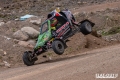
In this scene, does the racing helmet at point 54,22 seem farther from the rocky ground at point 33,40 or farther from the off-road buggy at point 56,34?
the rocky ground at point 33,40

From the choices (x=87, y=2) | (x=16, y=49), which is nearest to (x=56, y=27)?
(x=16, y=49)

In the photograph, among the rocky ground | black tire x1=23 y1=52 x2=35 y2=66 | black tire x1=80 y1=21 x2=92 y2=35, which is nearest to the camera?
black tire x1=23 y1=52 x2=35 y2=66

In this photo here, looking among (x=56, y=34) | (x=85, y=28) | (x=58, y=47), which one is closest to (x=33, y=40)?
(x=85, y=28)

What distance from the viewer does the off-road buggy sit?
12.0m

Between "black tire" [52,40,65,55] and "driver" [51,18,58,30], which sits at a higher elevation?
"driver" [51,18,58,30]

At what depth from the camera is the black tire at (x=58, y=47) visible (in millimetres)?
11575

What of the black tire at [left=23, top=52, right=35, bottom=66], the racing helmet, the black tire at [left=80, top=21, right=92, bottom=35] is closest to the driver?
the racing helmet

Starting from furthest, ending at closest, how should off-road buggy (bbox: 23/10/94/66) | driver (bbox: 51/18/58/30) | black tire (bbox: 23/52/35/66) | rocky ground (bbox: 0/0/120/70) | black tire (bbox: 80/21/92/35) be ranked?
1. rocky ground (bbox: 0/0/120/70)
2. black tire (bbox: 80/21/92/35)
3. driver (bbox: 51/18/58/30)
4. black tire (bbox: 23/52/35/66)
5. off-road buggy (bbox: 23/10/94/66)

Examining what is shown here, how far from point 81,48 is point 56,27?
10.6 ft

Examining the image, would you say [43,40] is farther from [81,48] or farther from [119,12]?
[119,12]

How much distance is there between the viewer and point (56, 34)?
1279 cm

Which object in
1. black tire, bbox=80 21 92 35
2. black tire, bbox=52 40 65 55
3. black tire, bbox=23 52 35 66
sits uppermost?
black tire, bbox=80 21 92 35

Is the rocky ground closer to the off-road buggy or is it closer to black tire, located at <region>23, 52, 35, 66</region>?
black tire, located at <region>23, 52, 35, 66</region>

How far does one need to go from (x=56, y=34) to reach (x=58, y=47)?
1.16m
